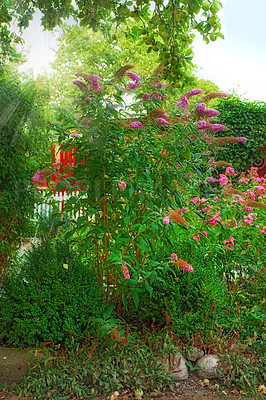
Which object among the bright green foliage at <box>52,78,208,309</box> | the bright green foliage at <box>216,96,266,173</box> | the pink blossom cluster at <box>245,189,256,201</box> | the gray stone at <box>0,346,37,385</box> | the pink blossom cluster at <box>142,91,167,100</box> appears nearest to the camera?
the gray stone at <box>0,346,37,385</box>

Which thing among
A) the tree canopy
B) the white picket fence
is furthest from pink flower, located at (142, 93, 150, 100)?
the white picket fence

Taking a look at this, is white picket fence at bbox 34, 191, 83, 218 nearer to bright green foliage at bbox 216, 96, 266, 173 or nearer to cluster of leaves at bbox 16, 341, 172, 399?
cluster of leaves at bbox 16, 341, 172, 399

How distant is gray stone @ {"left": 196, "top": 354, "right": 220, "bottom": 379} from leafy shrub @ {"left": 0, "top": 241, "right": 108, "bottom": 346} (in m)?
0.85

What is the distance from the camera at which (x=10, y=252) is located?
370cm

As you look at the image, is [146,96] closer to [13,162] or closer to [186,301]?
[13,162]

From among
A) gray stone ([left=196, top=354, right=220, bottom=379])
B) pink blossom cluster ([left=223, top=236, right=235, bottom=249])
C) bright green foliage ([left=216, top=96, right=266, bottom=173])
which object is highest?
bright green foliage ([left=216, top=96, right=266, bottom=173])

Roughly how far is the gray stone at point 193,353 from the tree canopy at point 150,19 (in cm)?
224

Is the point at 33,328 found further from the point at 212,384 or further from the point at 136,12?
the point at 136,12

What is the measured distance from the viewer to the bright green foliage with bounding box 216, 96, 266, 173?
8.33 metres

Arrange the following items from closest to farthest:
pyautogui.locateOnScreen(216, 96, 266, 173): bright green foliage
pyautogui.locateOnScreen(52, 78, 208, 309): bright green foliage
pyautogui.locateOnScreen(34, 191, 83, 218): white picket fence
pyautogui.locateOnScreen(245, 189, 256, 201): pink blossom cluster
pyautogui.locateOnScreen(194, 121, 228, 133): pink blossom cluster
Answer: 1. pyautogui.locateOnScreen(52, 78, 208, 309): bright green foliage
2. pyautogui.locateOnScreen(194, 121, 228, 133): pink blossom cluster
3. pyautogui.locateOnScreen(34, 191, 83, 218): white picket fence
4. pyautogui.locateOnScreen(245, 189, 256, 201): pink blossom cluster
5. pyautogui.locateOnScreen(216, 96, 266, 173): bright green foliage

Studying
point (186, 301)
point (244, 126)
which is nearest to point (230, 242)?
point (186, 301)

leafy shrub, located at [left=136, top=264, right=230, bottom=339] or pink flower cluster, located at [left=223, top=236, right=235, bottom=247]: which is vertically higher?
pink flower cluster, located at [left=223, top=236, right=235, bottom=247]

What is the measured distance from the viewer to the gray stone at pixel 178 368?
8.99 ft

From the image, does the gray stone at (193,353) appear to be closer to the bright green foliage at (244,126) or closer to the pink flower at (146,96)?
the pink flower at (146,96)
